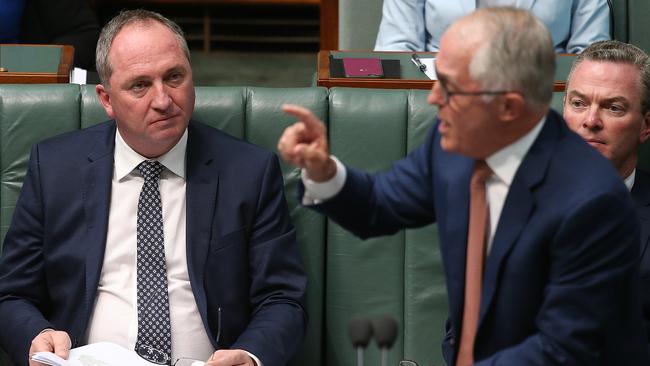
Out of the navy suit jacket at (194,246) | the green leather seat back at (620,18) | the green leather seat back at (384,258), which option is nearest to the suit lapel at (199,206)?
the navy suit jacket at (194,246)

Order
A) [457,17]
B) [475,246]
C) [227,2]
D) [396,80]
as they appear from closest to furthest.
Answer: [475,246] → [396,80] → [457,17] → [227,2]

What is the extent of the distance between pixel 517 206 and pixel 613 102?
645 millimetres

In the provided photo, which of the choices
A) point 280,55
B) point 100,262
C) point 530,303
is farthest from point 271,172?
point 280,55

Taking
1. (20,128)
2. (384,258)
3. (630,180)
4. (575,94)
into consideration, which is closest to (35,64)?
(20,128)

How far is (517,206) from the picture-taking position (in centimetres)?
133

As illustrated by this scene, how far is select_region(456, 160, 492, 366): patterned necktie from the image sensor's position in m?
1.37

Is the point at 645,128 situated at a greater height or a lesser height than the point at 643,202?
greater

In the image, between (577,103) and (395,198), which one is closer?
(395,198)

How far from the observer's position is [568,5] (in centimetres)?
269

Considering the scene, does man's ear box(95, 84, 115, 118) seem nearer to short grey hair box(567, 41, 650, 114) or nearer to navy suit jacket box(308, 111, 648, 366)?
navy suit jacket box(308, 111, 648, 366)

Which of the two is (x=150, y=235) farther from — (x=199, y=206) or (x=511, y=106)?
(x=511, y=106)

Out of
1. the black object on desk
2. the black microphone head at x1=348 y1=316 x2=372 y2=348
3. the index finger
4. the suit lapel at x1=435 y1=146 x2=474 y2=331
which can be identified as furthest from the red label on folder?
the black microphone head at x1=348 y1=316 x2=372 y2=348

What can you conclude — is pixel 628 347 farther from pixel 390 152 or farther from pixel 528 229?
pixel 390 152

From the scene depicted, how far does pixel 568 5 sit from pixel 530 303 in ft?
4.92
